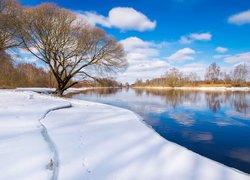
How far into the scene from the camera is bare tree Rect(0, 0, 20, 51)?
18766 mm

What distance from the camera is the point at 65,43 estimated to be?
20719 millimetres

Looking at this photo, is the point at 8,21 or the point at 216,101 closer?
the point at 8,21

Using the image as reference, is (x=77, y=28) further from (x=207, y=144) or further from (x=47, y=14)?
(x=207, y=144)

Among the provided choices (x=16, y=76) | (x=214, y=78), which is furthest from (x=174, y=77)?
(x=16, y=76)

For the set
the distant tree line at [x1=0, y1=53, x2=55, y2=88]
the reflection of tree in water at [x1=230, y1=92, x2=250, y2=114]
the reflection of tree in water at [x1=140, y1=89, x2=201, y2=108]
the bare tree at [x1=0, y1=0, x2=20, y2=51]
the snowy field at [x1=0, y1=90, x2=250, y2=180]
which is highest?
the bare tree at [x1=0, y1=0, x2=20, y2=51]

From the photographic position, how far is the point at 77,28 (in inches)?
824

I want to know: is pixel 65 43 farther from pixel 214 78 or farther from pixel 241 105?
pixel 214 78

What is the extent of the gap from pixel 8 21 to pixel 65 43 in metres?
5.06

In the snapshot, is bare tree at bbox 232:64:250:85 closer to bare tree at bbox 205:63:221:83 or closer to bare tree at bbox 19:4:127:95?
bare tree at bbox 205:63:221:83

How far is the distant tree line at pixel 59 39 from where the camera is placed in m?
19.5

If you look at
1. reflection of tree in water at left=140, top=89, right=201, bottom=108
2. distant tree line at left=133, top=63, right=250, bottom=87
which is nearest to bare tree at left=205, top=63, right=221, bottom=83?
distant tree line at left=133, top=63, right=250, bottom=87

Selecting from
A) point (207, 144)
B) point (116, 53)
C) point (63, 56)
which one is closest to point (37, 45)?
point (63, 56)

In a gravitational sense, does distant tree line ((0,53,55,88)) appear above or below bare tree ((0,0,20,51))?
below

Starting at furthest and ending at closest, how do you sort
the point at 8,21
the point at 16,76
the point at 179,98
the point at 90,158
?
the point at 16,76 < the point at 179,98 < the point at 8,21 < the point at 90,158
